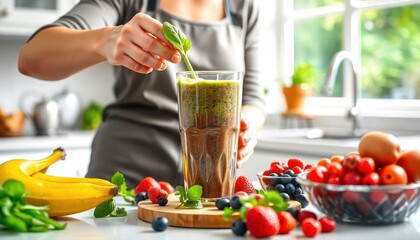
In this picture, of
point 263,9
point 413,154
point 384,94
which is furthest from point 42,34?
point 384,94

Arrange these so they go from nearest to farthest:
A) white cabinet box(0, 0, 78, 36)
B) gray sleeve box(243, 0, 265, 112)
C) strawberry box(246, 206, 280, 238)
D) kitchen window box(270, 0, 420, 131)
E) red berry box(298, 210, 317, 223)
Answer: strawberry box(246, 206, 280, 238)
red berry box(298, 210, 317, 223)
gray sleeve box(243, 0, 265, 112)
kitchen window box(270, 0, 420, 131)
white cabinet box(0, 0, 78, 36)

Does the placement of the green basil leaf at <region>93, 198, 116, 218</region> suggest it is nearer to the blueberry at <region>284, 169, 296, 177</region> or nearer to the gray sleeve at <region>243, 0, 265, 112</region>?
the blueberry at <region>284, 169, 296, 177</region>

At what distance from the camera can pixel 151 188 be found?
4.57ft

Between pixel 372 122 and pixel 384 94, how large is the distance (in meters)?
2.04

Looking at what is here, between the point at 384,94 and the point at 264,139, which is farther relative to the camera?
the point at 384,94

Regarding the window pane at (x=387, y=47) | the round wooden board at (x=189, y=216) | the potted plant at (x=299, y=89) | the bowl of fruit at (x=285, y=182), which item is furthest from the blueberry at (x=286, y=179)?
the window pane at (x=387, y=47)

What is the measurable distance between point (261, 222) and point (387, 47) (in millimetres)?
4336

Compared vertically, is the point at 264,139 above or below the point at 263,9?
below

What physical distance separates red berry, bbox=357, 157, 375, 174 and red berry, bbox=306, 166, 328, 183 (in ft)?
0.24

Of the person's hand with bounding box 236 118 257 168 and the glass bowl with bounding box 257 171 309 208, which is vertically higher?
the person's hand with bounding box 236 118 257 168

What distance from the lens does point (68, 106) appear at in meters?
4.07

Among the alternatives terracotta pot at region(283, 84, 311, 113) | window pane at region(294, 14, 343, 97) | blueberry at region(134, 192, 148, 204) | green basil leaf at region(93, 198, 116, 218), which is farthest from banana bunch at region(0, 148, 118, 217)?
window pane at region(294, 14, 343, 97)

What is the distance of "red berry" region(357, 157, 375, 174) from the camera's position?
114 cm

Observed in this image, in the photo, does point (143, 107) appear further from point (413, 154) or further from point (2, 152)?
point (2, 152)
